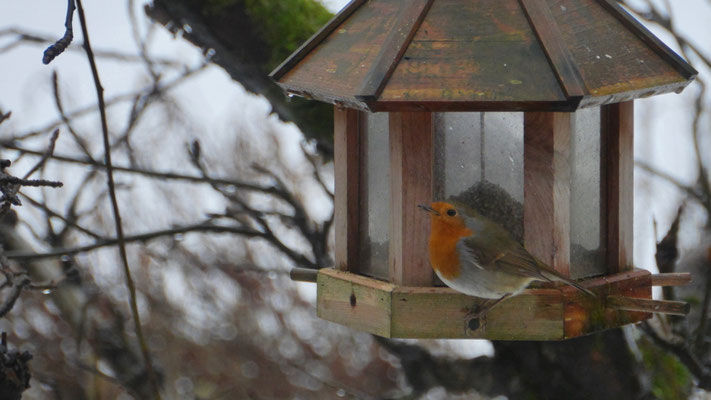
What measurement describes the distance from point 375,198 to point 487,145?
40 centimetres

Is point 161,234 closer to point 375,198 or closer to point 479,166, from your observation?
point 375,198

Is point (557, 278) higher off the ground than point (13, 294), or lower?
lower

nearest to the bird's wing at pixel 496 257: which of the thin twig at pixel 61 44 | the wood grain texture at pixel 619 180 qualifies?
the wood grain texture at pixel 619 180

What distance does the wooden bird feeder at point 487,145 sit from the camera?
6.86ft

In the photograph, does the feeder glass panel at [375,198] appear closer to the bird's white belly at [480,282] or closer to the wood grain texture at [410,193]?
the wood grain texture at [410,193]

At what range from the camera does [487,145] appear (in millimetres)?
2455

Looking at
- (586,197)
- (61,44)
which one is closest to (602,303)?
(586,197)

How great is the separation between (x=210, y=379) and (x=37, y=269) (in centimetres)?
248

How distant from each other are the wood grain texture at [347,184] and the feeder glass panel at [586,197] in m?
0.68

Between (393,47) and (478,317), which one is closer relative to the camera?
(393,47)

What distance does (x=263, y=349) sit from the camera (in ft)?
19.1

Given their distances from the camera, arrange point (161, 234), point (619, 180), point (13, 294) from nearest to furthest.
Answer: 1. point (13, 294)
2. point (619, 180)
3. point (161, 234)

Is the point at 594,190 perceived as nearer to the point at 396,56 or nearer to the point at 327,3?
the point at 396,56

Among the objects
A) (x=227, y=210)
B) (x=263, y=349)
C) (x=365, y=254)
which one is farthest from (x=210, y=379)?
(x=365, y=254)
